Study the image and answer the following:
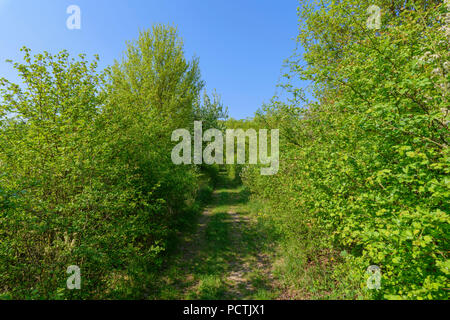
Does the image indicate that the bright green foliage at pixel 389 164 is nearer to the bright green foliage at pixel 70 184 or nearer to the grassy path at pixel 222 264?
the grassy path at pixel 222 264

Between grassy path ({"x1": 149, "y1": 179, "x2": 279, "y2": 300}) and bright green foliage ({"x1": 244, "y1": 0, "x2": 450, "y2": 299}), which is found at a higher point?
bright green foliage ({"x1": 244, "y1": 0, "x2": 450, "y2": 299})

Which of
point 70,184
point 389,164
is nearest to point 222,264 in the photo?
point 70,184

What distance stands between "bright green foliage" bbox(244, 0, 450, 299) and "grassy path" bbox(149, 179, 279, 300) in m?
1.45

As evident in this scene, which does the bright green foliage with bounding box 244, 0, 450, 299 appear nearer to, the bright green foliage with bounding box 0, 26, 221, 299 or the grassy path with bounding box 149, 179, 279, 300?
the grassy path with bounding box 149, 179, 279, 300

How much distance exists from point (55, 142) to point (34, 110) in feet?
3.28

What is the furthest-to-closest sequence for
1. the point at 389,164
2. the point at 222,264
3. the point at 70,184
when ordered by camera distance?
the point at 222,264 < the point at 70,184 < the point at 389,164

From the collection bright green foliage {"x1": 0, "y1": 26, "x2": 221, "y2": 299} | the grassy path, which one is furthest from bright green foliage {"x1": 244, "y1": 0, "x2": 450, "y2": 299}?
bright green foliage {"x1": 0, "y1": 26, "x2": 221, "y2": 299}

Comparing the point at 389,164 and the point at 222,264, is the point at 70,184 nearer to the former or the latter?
the point at 222,264

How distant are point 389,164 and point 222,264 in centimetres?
565

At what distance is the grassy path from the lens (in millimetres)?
4852

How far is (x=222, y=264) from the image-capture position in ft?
20.5

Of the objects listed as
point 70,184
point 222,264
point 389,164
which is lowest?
point 222,264

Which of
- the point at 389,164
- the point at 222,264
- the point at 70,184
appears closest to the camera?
the point at 389,164
